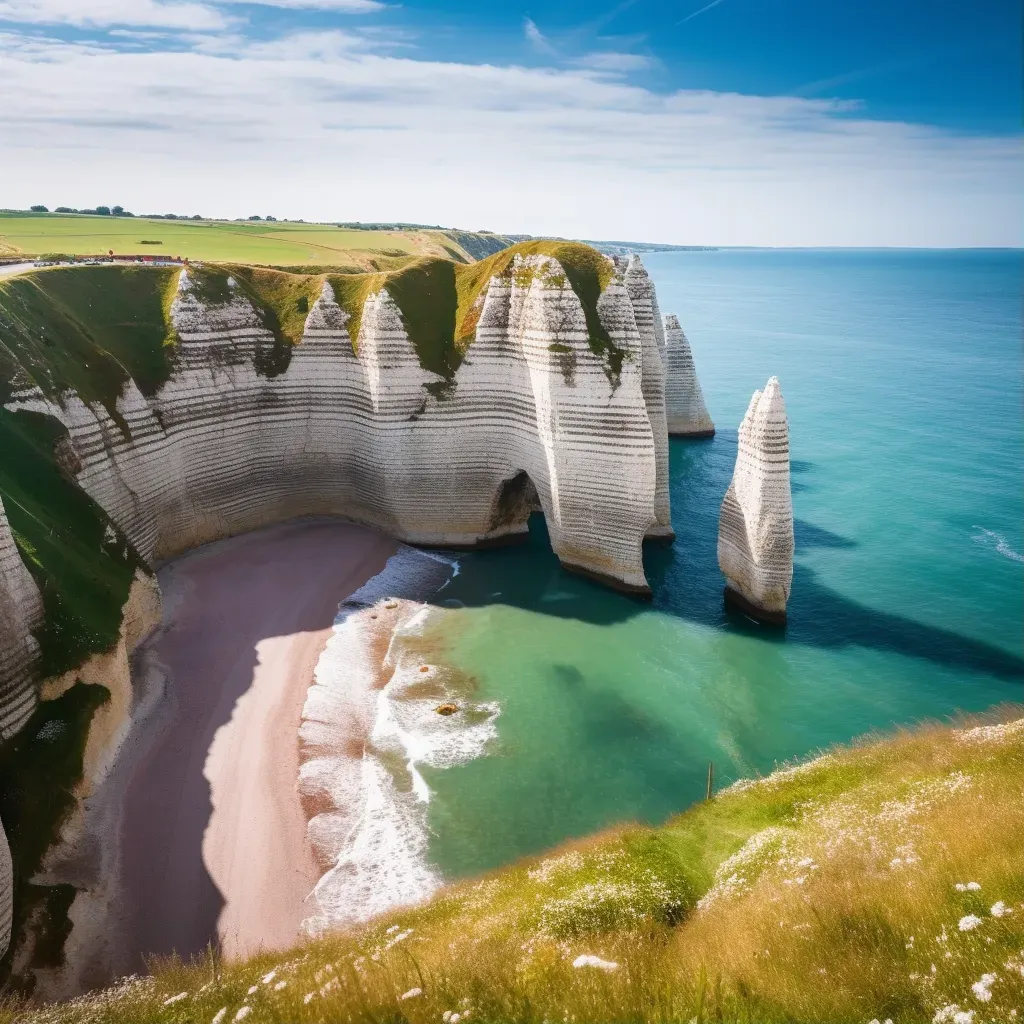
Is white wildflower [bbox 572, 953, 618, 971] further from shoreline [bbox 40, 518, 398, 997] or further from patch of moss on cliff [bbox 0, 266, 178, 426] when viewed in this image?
patch of moss on cliff [bbox 0, 266, 178, 426]

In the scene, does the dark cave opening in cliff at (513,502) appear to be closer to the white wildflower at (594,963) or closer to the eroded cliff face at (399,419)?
the eroded cliff face at (399,419)

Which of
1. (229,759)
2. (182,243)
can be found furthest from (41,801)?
(182,243)

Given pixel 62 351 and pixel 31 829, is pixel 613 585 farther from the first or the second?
pixel 62 351

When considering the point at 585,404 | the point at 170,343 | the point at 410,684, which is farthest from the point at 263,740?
the point at 170,343

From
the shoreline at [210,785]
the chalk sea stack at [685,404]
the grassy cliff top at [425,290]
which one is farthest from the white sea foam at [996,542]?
the shoreline at [210,785]

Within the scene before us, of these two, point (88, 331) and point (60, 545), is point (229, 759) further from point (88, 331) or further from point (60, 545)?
point (88, 331)
